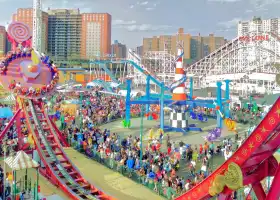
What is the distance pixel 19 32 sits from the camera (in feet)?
57.1

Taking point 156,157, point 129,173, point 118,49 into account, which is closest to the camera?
point 129,173

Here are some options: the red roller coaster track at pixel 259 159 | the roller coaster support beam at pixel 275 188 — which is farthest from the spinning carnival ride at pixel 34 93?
the roller coaster support beam at pixel 275 188

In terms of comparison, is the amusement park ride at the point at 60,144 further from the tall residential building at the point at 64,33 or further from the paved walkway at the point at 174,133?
the tall residential building at the point at 64,33

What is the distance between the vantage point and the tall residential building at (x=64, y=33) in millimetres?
110562

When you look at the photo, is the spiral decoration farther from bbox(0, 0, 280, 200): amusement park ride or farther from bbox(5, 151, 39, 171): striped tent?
bbox(5, 151, 39, 171): striped tent

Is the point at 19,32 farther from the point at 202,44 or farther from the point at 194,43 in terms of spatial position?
the point at 202,44

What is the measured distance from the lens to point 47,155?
14.3 meters

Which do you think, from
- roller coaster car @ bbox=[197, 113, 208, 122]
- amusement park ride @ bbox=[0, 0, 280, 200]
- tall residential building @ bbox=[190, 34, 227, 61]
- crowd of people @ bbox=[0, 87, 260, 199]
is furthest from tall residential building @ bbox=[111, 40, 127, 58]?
amusement park ride @ bbox=[0, 0, 280, 200]

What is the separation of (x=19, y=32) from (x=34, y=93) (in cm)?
348

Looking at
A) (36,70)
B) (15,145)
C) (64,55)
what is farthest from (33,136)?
(64,55)

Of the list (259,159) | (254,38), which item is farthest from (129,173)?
(254,38)

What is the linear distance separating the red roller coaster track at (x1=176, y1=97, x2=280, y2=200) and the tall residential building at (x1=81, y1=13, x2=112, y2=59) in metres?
105

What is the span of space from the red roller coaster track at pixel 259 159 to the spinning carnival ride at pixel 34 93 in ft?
26.8

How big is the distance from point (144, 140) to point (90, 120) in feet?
20.7
